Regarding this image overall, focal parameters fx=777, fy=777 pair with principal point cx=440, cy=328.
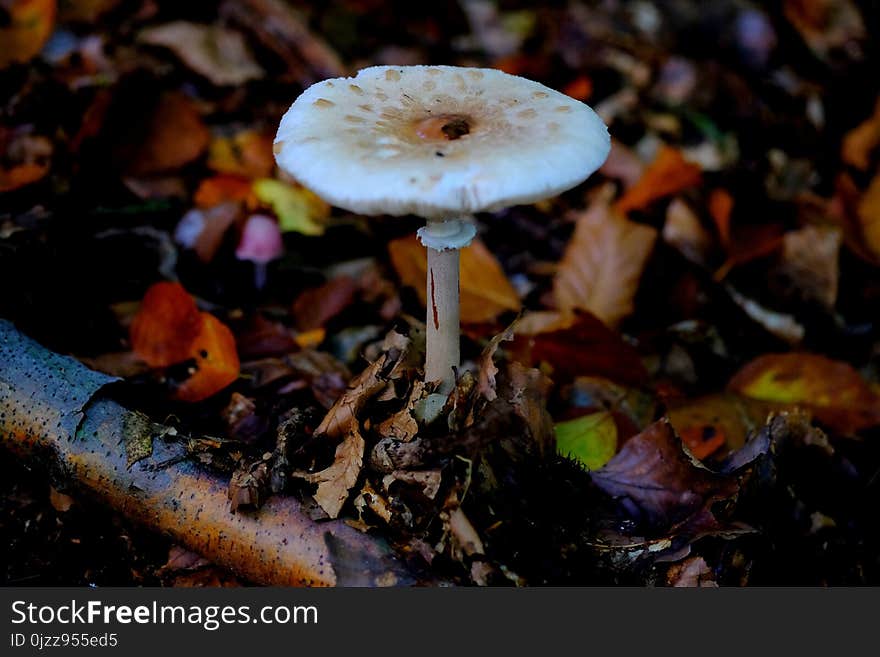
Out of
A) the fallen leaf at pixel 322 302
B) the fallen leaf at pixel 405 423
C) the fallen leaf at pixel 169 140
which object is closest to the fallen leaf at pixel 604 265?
the fallen leaf at pixel 322 302

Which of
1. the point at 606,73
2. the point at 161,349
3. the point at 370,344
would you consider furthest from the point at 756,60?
the point at 161,349

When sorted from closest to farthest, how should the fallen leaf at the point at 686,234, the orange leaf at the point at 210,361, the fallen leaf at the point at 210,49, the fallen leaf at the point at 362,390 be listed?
the fallen leaf at the point at 362,390 → the orange leaf at the point at 210,361 → the fallen leaf at the point at 686,234 → the fallen leaf at the point at 210,49

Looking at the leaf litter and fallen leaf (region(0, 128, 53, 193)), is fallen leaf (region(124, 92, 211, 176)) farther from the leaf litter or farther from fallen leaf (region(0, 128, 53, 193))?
fallen leaf (region(0, 128, 53, 193))

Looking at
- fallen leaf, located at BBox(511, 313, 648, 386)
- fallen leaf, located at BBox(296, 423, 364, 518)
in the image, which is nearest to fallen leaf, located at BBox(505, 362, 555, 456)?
fallen leaf, located at BBox(296, 423, 364, 518)

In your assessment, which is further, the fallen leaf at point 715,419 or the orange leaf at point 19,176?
the orange leaf at point 19,176

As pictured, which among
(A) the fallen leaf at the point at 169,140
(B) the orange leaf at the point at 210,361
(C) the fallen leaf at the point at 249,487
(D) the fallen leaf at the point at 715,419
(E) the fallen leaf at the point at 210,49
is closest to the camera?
(C) the fallen leaf at the point at 249,487

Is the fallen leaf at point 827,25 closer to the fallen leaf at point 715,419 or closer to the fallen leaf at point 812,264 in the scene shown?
the fallen leaf at point 812,264
